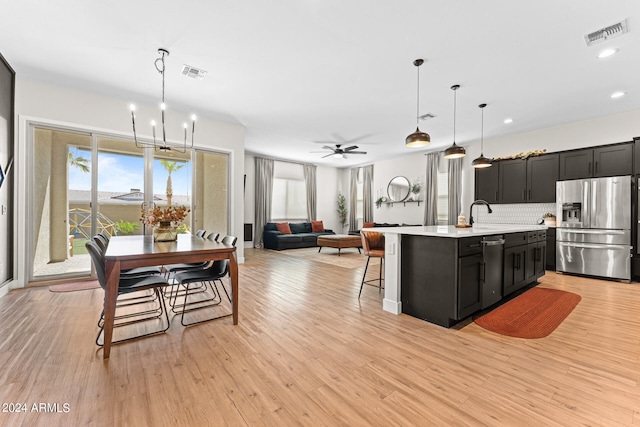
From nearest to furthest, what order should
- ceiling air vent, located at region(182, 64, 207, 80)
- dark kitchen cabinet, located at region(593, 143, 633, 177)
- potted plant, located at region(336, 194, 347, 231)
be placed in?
ceiling air vent, located at region(182, 64, 207, 80), dark kitchen cabinet, located at region(593, 143, 633, 177), potted plant, located at region(336, 194, 347, 231)

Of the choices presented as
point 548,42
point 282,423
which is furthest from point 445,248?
point 548,42

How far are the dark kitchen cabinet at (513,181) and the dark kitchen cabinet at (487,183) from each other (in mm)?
102

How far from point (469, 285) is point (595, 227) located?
3.72 m

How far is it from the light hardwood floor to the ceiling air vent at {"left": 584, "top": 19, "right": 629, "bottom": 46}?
2.84 metres

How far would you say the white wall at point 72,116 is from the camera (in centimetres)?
385

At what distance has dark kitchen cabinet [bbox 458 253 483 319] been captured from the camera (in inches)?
102

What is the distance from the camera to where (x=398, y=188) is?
878 cm

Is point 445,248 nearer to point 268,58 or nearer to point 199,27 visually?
point 268,58

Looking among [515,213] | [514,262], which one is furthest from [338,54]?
[515,213]

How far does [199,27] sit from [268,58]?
79 centimetres

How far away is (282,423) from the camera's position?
141 cm

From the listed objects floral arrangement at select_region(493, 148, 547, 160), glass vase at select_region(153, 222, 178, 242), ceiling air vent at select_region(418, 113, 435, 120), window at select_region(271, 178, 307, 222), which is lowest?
glass vase at select_region(153, 222, 178, 242)

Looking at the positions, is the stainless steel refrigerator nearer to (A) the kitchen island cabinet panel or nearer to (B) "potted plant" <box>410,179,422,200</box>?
(B) "potted plant" <box>410,179,422,200</box>

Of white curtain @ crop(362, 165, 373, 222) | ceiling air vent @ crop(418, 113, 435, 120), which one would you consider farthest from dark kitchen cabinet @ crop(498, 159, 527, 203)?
white curtain @ crop(362, 165, 373, 222)
